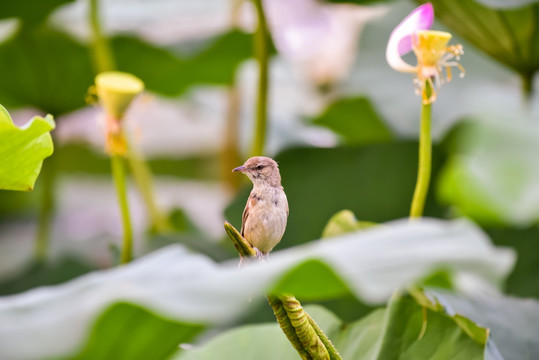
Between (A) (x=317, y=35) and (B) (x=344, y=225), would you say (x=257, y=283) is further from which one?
(A) (x=317, y=35)

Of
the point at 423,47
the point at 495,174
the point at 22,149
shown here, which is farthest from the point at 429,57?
the point at 495,174

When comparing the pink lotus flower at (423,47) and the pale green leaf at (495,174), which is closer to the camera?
the pink lotus flower at (423,47)

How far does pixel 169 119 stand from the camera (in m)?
1.69

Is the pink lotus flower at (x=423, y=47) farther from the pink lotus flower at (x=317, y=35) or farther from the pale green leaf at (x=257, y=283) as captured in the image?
the pink lotus flower at (x=317, y=35)

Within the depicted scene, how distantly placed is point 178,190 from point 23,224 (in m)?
0.35

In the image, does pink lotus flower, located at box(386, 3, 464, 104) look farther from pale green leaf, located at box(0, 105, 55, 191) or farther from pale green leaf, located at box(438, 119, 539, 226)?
pale green leaf, located at box(438, 119, 539, 226)

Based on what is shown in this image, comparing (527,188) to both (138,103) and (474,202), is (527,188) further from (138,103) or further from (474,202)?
(138,103)

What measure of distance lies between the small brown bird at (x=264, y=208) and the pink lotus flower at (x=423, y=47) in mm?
53

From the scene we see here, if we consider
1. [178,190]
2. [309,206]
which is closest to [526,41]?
[309,206]

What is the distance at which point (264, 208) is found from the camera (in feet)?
0.62

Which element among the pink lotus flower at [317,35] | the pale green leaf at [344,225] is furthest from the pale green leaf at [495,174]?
the pale green leaf at [344,225]

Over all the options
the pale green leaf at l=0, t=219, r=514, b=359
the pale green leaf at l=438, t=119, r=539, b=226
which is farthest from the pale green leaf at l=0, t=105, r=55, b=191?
the pale green leaf at l=438, t=119, r=539, b=226

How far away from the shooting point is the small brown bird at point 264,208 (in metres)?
0.19

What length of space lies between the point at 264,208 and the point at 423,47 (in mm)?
81
